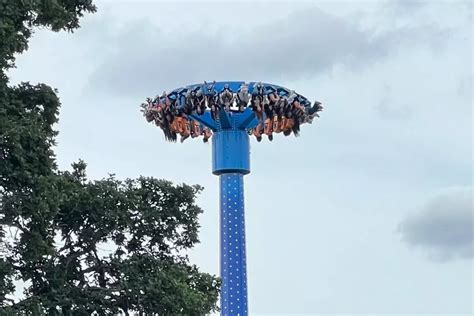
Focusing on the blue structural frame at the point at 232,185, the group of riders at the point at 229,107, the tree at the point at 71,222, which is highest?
the group of riders at the point at 229,107

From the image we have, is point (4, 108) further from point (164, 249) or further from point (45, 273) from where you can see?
point (164, 249)

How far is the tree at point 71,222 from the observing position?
13.6m

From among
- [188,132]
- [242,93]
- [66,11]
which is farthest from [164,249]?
[188,132]

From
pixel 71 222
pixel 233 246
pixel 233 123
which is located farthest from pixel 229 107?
pixel 71 222

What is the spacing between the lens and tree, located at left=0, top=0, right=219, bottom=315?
1364 cm

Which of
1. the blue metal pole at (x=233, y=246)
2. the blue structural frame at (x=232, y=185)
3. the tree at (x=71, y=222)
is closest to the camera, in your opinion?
the tree at (x=71, y=222)

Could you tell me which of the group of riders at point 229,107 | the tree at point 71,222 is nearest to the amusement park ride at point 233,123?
the group of riders at point 229,107

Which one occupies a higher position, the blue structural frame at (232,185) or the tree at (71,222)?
the blue structural frame at (232,185)

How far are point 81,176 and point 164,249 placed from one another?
1.89 m

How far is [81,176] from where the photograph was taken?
15.8m

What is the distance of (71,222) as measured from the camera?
1516 centimetres

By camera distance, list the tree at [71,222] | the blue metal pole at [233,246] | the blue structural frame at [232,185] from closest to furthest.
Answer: the tree at [71,222] → the blue metal pole at [233,246] → the blue structural frame at [232,185]

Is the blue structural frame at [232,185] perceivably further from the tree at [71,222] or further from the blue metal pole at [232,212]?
the tree at [71,222]

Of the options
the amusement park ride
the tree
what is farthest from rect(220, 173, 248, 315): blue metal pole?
the tree
